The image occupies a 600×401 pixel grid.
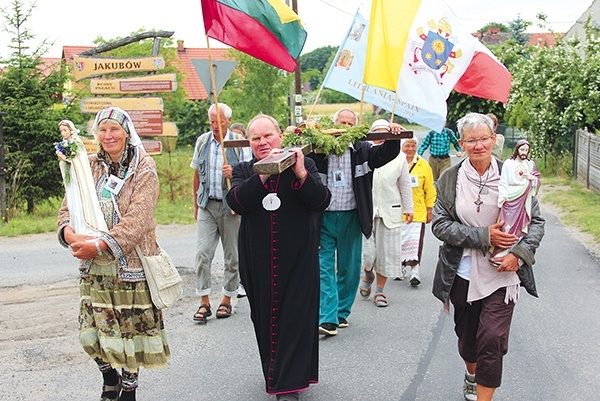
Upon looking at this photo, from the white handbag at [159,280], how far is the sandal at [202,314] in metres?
2.31

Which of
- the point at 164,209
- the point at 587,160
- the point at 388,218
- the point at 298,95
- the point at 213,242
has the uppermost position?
the point at 298,95

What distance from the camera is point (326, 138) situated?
19.1ft

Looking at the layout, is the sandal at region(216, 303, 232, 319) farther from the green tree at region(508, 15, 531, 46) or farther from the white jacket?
the green tree at region(508, 15, 531, 46)

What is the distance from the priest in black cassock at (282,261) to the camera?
4.62m

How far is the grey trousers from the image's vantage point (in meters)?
6.90

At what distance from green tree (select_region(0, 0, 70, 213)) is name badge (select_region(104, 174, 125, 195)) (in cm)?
1091

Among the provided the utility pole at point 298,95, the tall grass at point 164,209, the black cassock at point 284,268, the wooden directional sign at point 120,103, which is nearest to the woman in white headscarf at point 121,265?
the black cassock at point 284,268

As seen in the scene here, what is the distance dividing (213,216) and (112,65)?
8.34 metres

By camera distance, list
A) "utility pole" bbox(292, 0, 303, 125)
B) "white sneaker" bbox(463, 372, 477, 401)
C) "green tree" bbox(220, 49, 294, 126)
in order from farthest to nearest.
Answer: "green tree" bbox(220, 49, 294, 126) → "utility pole" bbox(292, 0, 303, 125) → "white sneaker" bbox(463, 372, 477, 401)

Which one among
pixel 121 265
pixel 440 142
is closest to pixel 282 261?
pixel 121 265

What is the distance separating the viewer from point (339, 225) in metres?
6.34

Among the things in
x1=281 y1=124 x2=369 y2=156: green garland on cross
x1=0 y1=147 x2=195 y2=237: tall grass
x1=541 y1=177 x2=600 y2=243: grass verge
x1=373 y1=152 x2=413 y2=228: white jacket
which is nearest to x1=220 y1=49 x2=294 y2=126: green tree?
x1=0 y1=147 x2=195 y2=237: tall grass

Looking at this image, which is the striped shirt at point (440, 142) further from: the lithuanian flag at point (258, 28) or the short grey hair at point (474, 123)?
the short grey hair at point (474, 123)

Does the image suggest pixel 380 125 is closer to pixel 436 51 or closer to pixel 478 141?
pixel 436 51
